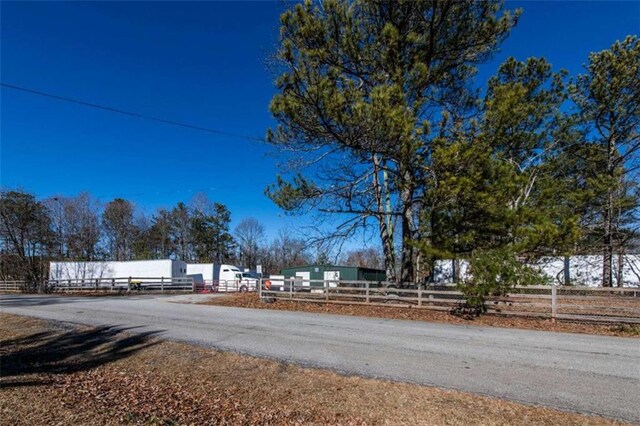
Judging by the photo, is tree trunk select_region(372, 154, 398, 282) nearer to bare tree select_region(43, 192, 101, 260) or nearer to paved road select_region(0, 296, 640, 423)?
paved road select_region(0, 296, 640, 423)

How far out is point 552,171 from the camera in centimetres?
1991

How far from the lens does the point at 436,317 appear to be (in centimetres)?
1147

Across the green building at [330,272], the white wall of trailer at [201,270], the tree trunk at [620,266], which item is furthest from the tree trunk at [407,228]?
the white wall of trailer at [201,270]

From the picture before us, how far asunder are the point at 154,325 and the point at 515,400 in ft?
28.2

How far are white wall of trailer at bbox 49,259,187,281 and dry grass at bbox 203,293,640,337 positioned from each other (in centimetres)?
1617

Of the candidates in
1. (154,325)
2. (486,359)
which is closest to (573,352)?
(486,359)

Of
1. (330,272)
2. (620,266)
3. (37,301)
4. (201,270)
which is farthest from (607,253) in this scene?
(201,270)

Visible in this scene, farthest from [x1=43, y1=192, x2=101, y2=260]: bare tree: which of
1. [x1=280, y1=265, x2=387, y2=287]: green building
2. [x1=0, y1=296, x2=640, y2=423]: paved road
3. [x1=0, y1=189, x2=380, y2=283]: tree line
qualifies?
[x1=0, y1=296, x2=640, y2=423]: paved road

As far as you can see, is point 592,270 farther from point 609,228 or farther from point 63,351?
point 63,351

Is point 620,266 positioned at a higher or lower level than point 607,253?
lower

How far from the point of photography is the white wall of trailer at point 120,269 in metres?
30.2

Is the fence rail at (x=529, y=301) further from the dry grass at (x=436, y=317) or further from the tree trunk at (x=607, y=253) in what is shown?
the tree trunk at (x=607, y=253)

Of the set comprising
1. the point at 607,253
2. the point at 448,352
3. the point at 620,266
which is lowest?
the point at 448,352

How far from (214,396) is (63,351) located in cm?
456
